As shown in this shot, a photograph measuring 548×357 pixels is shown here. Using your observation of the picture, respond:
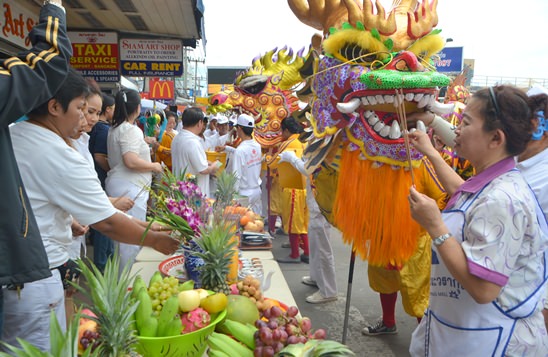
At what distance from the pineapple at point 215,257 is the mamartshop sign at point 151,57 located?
616 cm

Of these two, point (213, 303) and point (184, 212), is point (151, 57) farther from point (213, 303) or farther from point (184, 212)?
point (213, 303)

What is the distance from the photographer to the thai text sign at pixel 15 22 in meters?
4.53

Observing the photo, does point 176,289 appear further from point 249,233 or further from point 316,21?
point 316,21

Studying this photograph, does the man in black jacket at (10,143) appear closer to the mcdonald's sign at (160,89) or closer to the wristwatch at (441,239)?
the wristwatch at (441,239)

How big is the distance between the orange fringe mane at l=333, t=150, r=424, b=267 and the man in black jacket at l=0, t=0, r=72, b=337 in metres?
1.76

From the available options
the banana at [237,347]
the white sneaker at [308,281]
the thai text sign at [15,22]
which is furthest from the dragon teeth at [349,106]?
the thai text sign at [15,22]

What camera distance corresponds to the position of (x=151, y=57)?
7.50 meters

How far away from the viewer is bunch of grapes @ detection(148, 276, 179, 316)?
1643 millimetres

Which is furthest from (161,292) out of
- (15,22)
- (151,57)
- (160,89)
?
(160,89)

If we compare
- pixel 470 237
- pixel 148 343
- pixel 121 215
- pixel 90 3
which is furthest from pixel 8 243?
pixel 90 3

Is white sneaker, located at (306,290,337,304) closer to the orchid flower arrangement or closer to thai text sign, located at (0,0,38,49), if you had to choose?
the orchid flower arrangement

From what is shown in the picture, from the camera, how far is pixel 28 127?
1.71m

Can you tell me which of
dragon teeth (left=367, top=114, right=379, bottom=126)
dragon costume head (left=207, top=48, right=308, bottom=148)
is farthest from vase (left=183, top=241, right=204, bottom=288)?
dragon costume head (left=207, top=48, right=308, bottom=148)

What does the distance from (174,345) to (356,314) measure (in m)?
2.98
